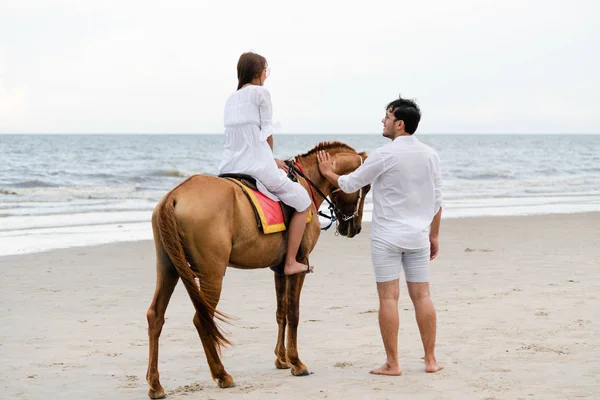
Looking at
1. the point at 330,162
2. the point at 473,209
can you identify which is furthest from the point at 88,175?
the point at 330,162

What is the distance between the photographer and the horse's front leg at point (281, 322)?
5484mm

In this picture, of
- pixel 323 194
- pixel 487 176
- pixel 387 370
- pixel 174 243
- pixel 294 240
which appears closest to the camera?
pixel 174 243

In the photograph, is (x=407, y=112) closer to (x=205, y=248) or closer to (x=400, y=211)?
(x=400, y=211)

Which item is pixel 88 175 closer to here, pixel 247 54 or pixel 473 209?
pixel 473 209

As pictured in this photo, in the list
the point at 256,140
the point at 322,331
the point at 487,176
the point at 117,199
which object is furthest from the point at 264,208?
the point at 487,176

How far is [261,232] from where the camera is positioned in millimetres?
5020

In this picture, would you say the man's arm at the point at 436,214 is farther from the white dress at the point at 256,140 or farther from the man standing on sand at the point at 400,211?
the white dress at the point at 256,140

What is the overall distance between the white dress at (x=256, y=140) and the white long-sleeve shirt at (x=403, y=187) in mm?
522

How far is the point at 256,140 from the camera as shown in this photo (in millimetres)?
5066

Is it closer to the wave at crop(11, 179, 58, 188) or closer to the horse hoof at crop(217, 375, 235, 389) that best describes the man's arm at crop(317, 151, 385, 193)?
the horse hoof at crop(217, 375, 235, 389)

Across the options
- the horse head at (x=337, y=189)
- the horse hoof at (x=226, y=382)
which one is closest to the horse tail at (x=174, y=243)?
the horse hoof at (x=226, y=382)

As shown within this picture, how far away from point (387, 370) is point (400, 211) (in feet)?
3.66

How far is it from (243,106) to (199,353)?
2104mm

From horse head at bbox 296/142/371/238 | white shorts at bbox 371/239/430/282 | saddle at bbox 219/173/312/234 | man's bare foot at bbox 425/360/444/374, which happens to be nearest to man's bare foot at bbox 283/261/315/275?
saddle at bbox 219/173/312/234
